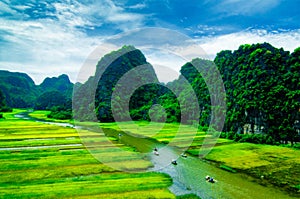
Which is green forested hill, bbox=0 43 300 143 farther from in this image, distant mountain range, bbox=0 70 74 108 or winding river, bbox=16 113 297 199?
distant mountain range, bbox=0 70 74 108

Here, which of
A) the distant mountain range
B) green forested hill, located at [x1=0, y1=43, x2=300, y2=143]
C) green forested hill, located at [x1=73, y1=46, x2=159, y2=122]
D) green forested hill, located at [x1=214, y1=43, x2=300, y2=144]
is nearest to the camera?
green forested hill, located at [x1=214, y1=43, x2=300, y2=144]

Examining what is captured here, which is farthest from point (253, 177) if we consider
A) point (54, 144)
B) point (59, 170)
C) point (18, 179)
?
point (54, 144)

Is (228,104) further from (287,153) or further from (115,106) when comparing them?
(115,106)

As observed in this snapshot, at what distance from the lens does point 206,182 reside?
54.5 feet

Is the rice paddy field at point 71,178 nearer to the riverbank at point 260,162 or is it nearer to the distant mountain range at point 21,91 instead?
the riverbank at point 260,162

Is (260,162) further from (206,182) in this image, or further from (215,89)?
(215,89)

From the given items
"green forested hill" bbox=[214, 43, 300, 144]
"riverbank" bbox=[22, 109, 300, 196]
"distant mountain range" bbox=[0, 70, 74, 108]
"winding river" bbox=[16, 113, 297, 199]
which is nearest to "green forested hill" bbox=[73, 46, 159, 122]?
"green forested hill" bbox=[214, 43, 300, 144]

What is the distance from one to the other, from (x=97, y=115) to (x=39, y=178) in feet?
163

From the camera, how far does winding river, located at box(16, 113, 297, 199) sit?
1467 centimetres

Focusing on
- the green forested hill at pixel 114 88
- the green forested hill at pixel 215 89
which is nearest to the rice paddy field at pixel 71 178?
the green forested hill at pixel 215 89

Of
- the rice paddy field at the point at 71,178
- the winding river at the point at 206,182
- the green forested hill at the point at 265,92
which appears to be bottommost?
the rice paddy field at the point at 71,178

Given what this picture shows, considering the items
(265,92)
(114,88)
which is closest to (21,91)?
(114,88)

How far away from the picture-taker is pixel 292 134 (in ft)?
103

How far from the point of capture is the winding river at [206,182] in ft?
48.1
